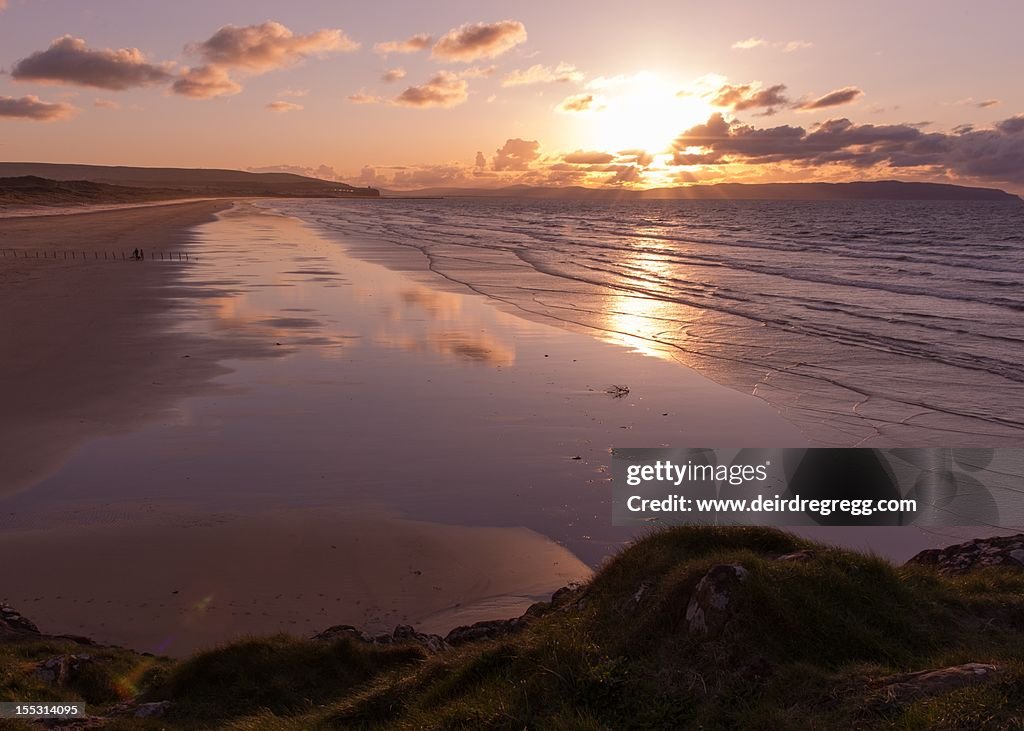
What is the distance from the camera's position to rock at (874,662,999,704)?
12.4ft

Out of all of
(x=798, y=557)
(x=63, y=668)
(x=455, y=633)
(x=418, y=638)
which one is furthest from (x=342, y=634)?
(x=798, y=557)

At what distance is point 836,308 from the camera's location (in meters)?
25.5

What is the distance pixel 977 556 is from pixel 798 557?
265cm

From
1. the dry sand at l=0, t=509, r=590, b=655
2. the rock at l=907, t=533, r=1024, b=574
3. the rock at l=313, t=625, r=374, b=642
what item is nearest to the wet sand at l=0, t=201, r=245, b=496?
the dry sand at l=0, t=509, r=590, b=655

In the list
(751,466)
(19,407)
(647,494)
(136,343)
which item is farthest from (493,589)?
(136,343)

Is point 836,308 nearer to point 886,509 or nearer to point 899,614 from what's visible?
point 886,509

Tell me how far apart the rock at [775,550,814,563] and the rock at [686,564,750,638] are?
2.13ft

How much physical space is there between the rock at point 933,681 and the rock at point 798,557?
1132mm

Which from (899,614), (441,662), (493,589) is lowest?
(493,589)

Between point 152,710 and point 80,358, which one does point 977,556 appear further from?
point 80,358

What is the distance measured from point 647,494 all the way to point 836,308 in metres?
19.0

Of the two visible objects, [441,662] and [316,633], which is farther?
[316,633]

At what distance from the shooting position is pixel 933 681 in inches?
152

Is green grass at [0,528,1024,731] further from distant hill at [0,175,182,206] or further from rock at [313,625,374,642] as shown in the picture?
distant hill at [0,175,182,206]
